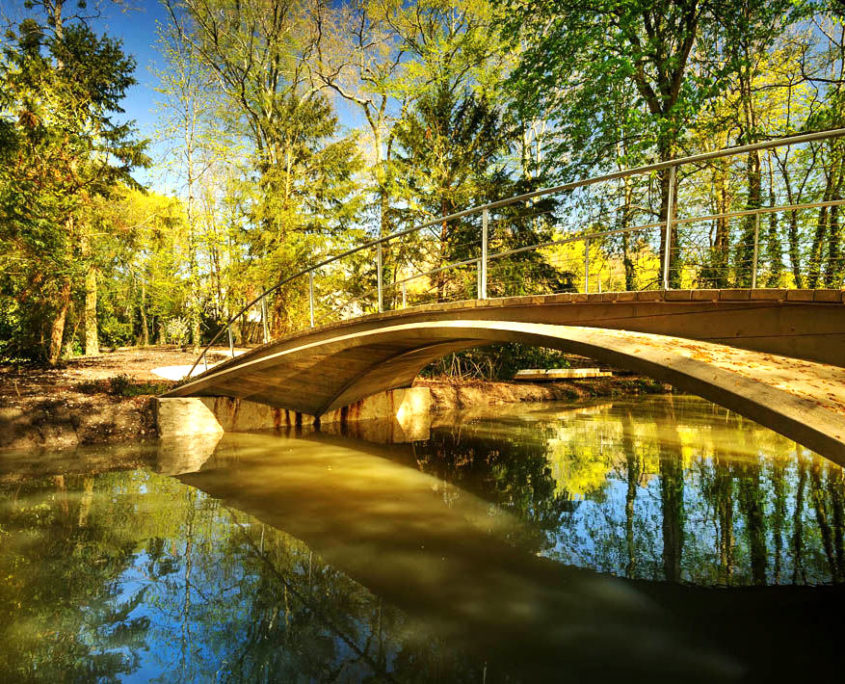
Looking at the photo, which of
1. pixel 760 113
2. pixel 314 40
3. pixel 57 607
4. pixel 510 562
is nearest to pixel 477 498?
pixel 510 562

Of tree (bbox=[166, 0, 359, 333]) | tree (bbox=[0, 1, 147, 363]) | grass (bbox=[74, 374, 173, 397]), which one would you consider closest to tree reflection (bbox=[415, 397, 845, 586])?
grass (bbox=[74, 374, 173, 397])

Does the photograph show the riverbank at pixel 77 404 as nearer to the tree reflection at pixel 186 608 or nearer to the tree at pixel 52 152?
the tree at pixel 52 152

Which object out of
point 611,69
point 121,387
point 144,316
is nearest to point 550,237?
point 611,69

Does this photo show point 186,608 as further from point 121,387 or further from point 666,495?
point 121,387

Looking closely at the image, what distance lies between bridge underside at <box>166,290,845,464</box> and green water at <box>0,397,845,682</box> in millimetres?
1549

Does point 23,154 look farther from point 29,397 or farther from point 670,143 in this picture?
point 670,143

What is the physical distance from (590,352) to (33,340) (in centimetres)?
1143

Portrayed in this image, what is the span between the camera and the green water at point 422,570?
270cm

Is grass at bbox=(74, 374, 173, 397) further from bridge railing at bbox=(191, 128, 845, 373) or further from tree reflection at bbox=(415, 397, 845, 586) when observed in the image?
tree reflection at bbox=(415, 397, 845, 586)

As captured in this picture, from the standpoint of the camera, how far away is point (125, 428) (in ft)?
29.6

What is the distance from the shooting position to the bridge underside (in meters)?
2.60

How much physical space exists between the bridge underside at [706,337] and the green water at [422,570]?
1549 mm

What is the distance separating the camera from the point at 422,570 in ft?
12.4

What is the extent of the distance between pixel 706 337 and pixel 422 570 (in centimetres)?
313
